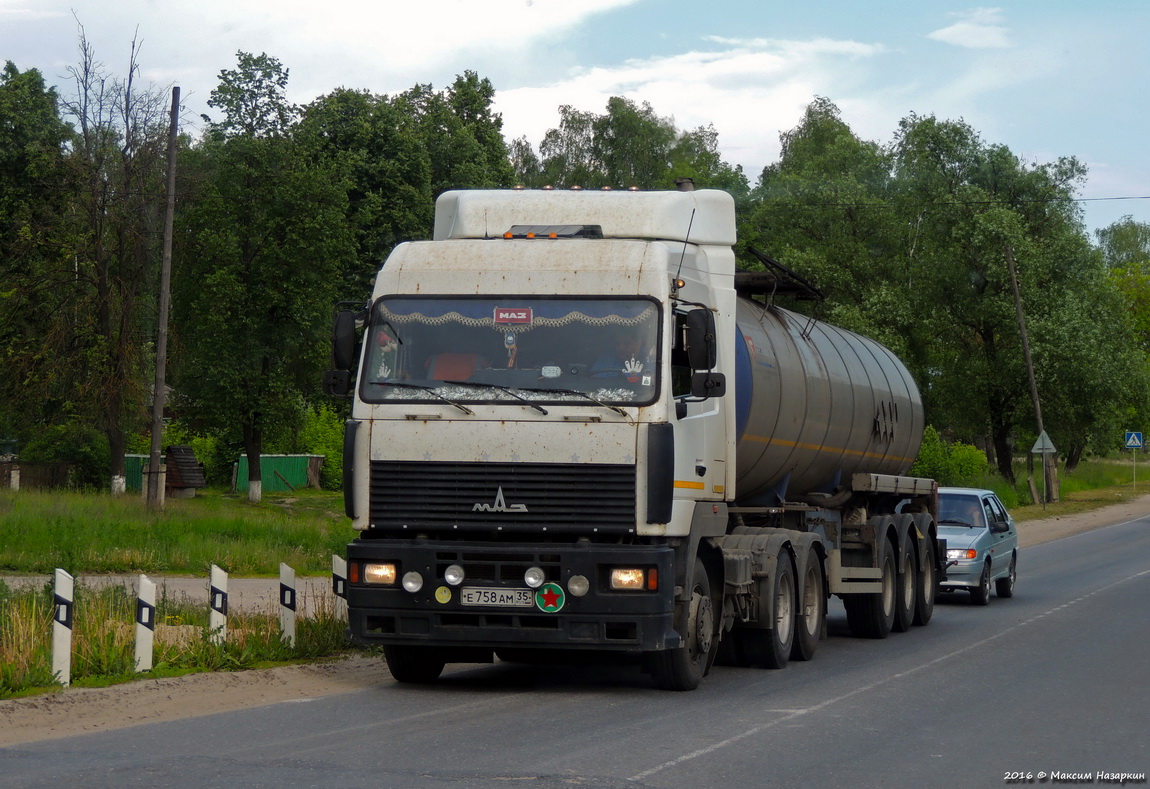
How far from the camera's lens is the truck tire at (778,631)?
13.0 m

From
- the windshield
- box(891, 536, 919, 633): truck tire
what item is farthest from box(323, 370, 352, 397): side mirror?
box(891, 536, 919, 633): truck tire

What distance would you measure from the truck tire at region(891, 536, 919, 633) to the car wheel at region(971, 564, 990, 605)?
3330mm

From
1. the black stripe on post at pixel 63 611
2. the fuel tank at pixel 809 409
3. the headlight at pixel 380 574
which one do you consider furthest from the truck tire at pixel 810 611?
the black stripe on post at pixel 63 611

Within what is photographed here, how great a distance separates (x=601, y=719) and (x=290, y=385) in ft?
129

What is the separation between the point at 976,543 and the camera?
21656 mm

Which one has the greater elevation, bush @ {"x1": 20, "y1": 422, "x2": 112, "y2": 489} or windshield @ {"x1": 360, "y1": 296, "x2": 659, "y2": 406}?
windshield @ {"x1": 360, "y1": 296, "x2": 659, "y2": 406}

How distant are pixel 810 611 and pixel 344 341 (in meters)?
5.96

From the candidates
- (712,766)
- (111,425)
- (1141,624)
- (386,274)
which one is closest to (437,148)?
(111,425)

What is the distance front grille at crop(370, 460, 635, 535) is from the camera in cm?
1054

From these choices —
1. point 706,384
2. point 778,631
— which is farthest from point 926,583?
point 706,384

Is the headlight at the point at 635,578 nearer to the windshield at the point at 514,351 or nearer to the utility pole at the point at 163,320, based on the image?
the windshield at the point at 514,351

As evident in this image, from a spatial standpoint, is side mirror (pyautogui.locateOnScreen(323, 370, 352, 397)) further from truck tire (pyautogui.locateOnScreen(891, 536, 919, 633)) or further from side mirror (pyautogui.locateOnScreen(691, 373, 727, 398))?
truck tire (pyautogui.locateOnScreen(891, 536, 919, 633))

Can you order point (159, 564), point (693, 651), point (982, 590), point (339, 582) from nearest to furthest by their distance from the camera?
point (693, 651)
point (339, 582)
point (982, 590)
point (159, 564)

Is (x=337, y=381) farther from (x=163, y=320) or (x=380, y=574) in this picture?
(x=163, y=320)
